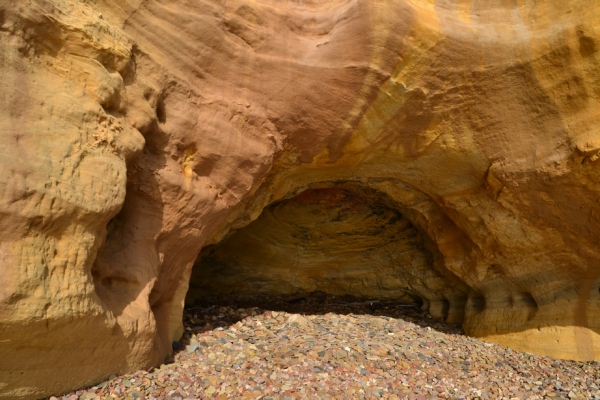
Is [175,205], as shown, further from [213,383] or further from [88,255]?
[213,383]

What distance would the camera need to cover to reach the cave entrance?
5848 millimetres

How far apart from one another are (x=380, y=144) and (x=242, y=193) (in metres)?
1.45

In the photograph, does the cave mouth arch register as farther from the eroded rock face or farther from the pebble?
the pebble

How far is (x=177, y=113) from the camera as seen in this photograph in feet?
11.7

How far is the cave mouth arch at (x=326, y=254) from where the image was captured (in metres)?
5.85

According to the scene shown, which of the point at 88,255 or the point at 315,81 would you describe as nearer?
the point at 88,255

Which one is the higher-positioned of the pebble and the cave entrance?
the cave entrance

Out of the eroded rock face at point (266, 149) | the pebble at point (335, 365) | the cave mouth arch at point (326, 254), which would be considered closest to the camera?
the eroded rock face at point (266, 149)

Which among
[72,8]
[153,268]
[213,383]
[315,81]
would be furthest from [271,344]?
[72,8]

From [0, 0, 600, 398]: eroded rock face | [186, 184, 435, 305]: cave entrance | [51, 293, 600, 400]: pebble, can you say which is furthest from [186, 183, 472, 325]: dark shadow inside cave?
[51, 293, 600, 400]: pebble

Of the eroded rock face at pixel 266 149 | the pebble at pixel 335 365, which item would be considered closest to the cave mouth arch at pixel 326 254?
the eroded rock face at pixel 266 149

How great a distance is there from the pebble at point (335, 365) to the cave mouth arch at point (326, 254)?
810mm

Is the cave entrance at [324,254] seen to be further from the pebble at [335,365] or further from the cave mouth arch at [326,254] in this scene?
the pebble at [335,365]

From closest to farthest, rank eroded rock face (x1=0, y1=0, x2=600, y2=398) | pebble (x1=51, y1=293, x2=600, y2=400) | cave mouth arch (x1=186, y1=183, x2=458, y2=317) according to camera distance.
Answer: eroded rock face (x1=0, y1=0, x2=600, y2=398), pebble (x1=51, y1=293, x2=600, y2=400), cave mouth arch (x1=186, y1=183, x2=458, y2=317)
